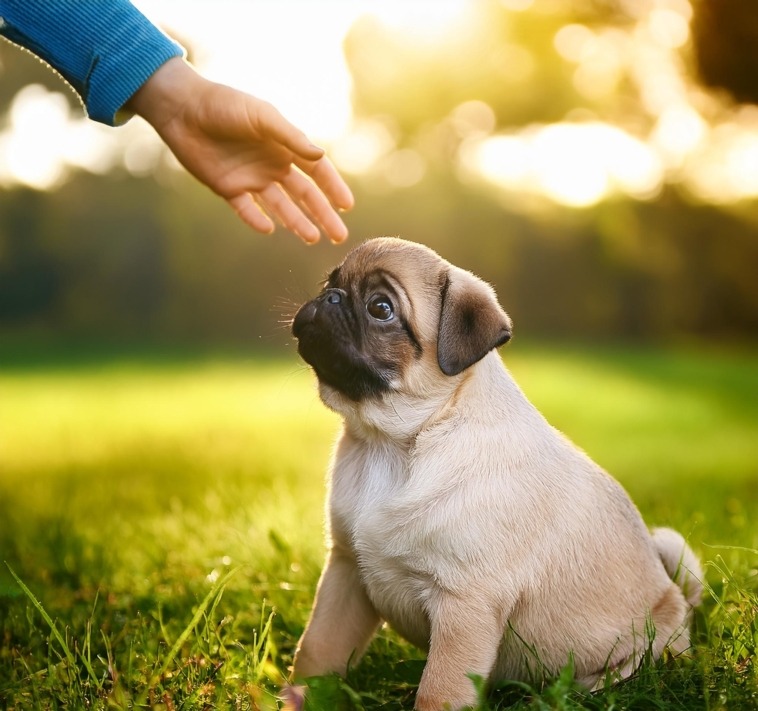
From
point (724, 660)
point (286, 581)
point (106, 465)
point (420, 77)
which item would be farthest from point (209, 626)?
point (420, 77)

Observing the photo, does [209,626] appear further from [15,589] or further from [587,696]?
[587,696]

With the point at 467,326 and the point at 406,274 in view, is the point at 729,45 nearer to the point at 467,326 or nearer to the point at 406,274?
the point at 406,274

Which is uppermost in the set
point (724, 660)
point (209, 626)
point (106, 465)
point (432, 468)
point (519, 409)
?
point (519, 409)

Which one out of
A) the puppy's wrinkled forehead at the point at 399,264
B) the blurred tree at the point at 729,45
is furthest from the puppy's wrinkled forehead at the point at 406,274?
the blurred tree at the point at 729,45

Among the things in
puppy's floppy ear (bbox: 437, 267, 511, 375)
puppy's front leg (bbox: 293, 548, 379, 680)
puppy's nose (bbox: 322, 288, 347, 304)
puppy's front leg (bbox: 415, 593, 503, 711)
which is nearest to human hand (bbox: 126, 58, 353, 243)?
puppy's nose (bbox: 322, 288, 347, 304)

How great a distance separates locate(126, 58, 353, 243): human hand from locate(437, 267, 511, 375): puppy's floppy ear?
0.93 m

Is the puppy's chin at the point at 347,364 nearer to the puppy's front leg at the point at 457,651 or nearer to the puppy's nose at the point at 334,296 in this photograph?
the puppy's nose at the point at 334,296

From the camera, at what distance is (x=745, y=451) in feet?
29.9

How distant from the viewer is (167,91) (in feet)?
12.8

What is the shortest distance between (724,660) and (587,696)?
51 centimetres

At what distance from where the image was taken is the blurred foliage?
16.0 meters

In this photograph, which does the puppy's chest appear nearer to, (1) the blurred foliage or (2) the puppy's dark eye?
(2) the puppy's dark eye

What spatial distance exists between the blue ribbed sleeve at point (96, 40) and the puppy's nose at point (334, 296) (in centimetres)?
135

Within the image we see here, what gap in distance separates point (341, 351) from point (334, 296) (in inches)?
9.0
